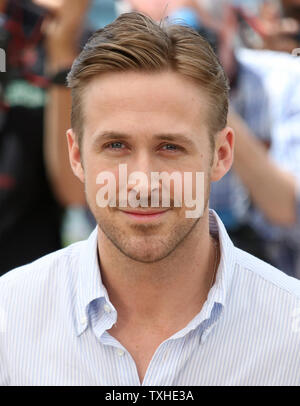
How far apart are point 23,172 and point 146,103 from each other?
1162 mm

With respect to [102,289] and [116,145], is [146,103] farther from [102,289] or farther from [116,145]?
[102,289]

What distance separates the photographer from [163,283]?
187cm

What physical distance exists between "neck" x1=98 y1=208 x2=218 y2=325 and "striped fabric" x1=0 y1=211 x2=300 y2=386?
0.05m

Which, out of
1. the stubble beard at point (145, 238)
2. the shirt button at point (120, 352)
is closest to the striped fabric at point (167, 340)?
the shirt button at point (120, 352)

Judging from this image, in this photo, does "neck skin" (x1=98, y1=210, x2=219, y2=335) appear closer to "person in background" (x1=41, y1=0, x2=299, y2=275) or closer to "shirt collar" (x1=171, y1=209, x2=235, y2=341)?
"shirt collar" (x1=171, y1=209, x2=235, y2=341)

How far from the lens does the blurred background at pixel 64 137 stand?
108 inches

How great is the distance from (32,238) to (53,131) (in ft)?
1.39

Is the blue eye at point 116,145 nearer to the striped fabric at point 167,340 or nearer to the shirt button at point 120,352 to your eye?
the striped fabric at point 167,340

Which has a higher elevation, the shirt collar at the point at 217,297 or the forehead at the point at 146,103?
the forehead at the point at 146,103

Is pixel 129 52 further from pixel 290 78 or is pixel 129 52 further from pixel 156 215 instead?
pixel 290 78

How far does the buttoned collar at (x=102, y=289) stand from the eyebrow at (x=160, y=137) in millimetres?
320

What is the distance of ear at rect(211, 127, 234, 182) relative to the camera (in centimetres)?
191

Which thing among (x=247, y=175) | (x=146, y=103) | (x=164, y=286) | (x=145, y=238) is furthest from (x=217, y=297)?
(x=247, y=175)
